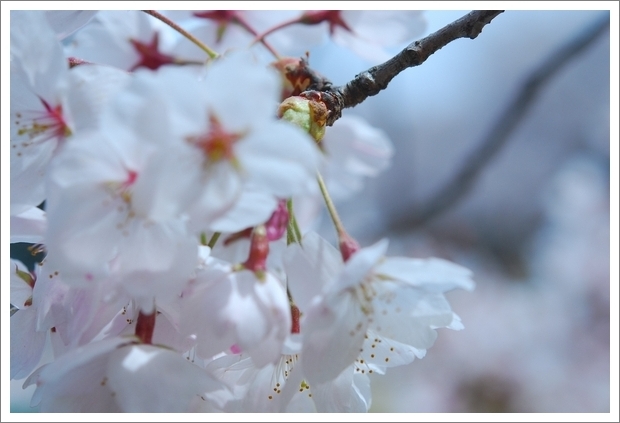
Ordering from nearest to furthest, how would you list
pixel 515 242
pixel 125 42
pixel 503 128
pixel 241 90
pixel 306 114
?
1. pixel 241 90
2. pixel 306 114
3. pixel 125 42
4. pixel 503 128
5. pixel 515 242

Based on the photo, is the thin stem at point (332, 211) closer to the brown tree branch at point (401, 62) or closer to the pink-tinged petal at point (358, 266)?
the pink-tinged petal at point (358, 266)

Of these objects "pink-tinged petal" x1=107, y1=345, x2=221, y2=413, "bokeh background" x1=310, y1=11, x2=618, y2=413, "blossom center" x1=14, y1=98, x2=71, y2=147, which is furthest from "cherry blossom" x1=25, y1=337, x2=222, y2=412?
"bokeh background" x1=310, y1=11, x2=618, y2=413

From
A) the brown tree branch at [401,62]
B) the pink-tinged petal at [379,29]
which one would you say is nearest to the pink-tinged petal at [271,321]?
the brown tree branch at [401,62]

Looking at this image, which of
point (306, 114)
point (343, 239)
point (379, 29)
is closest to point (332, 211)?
point (343, 239)

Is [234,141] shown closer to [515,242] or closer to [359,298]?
[359,298]

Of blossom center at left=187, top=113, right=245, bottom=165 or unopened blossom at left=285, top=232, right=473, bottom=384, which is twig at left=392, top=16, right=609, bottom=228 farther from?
blossom center at left=187, top=113, right=245, bottom=165

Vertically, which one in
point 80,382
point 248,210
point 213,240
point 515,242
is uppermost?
point 248,210

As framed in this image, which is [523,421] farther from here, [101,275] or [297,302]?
[101,275]
